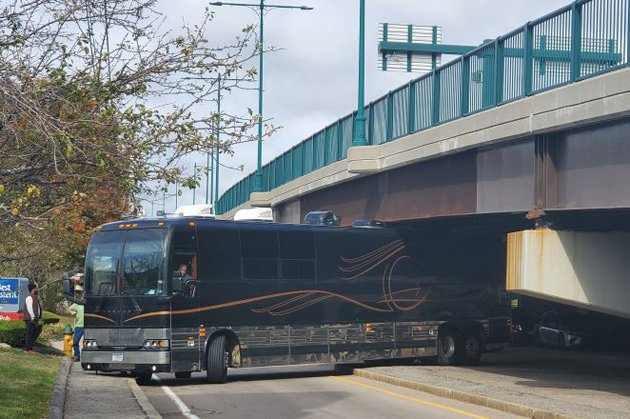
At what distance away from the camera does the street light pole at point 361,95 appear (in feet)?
98.9

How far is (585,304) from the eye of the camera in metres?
21.2

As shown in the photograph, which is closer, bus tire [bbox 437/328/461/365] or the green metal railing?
the green metal railing

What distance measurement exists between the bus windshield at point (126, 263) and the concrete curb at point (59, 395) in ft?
6.67

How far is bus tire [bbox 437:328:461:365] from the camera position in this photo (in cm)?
3120

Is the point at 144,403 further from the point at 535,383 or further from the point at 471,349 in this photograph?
the point at 471,349

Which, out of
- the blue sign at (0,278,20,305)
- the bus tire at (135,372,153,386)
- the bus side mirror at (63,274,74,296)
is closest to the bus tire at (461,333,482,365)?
the bus tire at (135,372,153,386)

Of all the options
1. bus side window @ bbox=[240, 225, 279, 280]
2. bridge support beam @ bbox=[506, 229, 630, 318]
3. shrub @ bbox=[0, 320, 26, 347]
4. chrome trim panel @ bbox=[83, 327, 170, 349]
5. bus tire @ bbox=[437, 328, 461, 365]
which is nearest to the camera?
bridge support beam @ bbox=[506, 229, 630, 318]

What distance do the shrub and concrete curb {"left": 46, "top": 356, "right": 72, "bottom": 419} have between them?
4.57 meters

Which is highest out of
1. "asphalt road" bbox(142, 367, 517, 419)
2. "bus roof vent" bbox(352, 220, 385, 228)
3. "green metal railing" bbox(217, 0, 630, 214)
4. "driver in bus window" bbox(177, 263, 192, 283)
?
"green metal railing" bbox(217, 0, 630, 214)

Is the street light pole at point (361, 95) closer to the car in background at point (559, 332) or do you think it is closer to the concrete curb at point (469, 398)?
the concrete curb at point (469, 398)

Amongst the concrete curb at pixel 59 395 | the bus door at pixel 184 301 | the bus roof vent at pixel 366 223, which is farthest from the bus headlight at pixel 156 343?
the bus roof vent at pixel 366 223

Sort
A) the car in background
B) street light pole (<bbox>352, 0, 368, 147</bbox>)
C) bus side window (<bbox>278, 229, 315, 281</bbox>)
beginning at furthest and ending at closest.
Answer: the car in background → street light pole (<bbox>352, 0, 368, 147</bbox>) → bus side window (<bbox>278, 229, 315, 281</bbox>)

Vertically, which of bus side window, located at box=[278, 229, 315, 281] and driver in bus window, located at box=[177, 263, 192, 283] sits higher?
bus side window, located at box=[278, 229, 315, 281]

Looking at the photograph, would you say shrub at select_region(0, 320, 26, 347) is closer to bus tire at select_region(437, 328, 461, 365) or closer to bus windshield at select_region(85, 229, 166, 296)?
bus windshield at select_region(85, 229, 166, 296)
